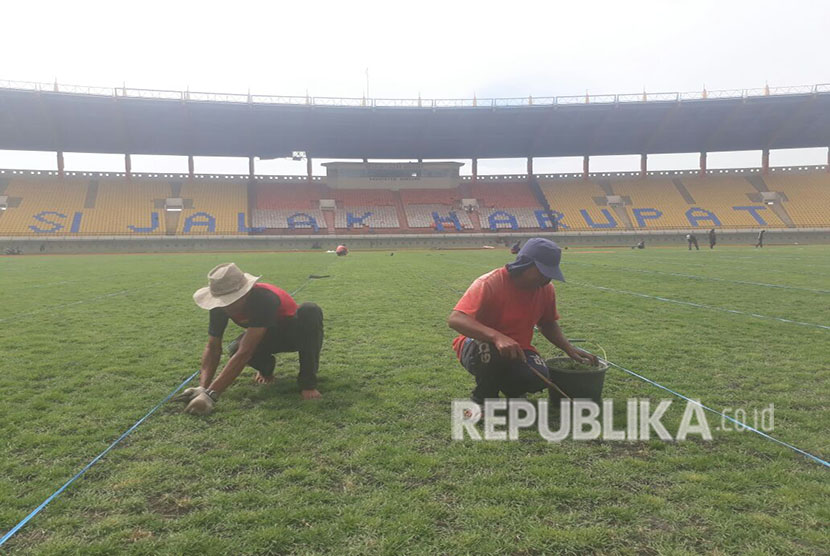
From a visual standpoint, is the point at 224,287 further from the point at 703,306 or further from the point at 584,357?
the point at 703,306

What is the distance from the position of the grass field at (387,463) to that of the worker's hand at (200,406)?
7 cm

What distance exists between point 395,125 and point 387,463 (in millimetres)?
39639

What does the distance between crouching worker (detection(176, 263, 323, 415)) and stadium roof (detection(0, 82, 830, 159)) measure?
119 ft

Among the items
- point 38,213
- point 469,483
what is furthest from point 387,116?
point 469,483

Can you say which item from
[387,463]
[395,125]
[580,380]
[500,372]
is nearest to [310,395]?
[387,463]

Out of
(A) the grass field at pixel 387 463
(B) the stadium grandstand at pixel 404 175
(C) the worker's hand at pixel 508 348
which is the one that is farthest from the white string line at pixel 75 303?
A: (B) the stadium grandstand at pixel 404 175

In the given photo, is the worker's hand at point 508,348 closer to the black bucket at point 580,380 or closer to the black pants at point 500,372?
the black pants at point 500,372

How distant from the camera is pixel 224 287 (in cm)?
356

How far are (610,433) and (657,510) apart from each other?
0.94m

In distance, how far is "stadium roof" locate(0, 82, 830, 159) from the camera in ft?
115

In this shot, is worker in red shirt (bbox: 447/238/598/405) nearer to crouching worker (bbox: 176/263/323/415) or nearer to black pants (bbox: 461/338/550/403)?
black pants (bbox: 461/338/550/403)

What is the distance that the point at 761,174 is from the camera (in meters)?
43.6

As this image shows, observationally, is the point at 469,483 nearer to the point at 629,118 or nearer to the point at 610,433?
the point at 610,433

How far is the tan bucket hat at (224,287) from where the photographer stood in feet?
11.5
